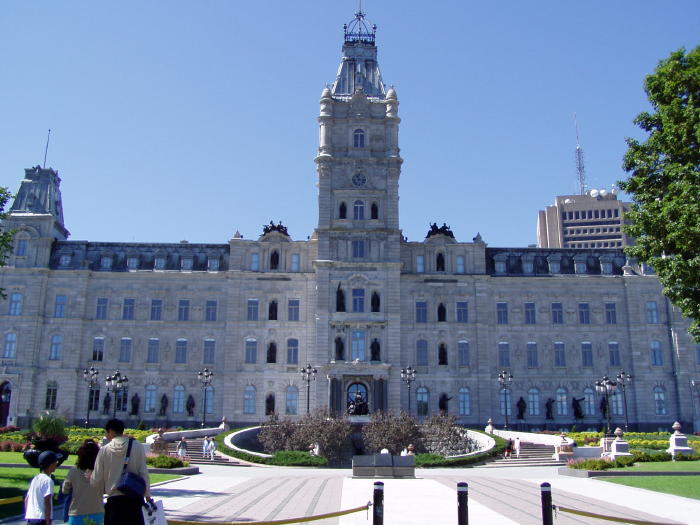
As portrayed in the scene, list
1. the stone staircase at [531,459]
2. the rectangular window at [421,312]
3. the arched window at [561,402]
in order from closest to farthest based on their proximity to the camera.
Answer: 1. the stone staircase at [531,459]
2. the arched window at [561,402]
3. the rectangular window at [421,312]

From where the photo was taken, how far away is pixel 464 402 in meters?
62.2

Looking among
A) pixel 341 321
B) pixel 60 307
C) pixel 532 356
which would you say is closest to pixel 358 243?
pixel 341 321

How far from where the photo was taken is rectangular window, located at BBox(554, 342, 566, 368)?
64000 millimetres

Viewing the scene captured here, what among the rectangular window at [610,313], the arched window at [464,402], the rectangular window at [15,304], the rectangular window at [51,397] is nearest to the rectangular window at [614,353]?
the rectangular window at [610,313]

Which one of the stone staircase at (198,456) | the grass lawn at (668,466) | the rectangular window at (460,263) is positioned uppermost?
the rectangular window at (460,263)

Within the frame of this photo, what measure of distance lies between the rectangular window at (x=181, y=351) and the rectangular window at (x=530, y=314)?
31.5m

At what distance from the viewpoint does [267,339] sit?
2475 inches

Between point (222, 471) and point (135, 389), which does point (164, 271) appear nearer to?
point (135, 389)

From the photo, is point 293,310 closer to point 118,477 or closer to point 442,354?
point 442,354

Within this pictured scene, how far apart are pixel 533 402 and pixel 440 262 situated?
49.7ft

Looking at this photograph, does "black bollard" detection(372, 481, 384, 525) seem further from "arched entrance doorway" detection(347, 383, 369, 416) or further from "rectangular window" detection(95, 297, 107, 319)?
"rectangular window" detection(95, 297, 107, 319)

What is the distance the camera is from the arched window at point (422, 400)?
61719mm

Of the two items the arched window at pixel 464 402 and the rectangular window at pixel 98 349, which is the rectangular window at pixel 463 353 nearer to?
the arched window at pixel 464 402

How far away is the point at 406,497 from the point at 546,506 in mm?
10191
